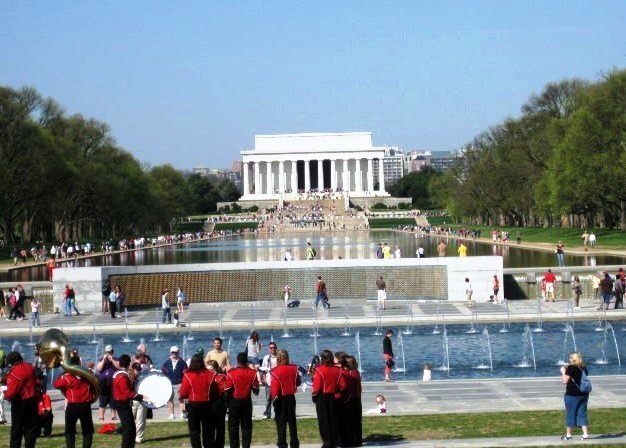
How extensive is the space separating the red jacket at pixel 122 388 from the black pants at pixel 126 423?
5 centimetres

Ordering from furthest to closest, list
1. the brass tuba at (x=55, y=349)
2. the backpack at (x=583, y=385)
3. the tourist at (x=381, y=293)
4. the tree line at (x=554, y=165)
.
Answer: the tree line at (x=554, y=165) → the tourist at (x=381, y=293) → the backpack at (x=583, y=385) → the brass tuba at (x=55, y=349)

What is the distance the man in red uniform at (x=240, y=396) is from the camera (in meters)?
13.5

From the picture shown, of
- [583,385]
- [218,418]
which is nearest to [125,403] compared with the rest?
[218,418]

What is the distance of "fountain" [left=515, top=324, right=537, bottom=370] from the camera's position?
23.6m

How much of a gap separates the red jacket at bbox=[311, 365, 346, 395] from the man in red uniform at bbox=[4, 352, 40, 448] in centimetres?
321

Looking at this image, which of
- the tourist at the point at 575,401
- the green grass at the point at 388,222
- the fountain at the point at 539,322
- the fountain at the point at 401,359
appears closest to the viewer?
the tourist at the point at 575,401

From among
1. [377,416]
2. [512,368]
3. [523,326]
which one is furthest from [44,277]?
[377,416]

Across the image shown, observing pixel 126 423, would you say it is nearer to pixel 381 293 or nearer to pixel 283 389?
pixel 283 389

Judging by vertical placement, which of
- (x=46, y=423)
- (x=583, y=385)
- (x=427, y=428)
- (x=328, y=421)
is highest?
(x=583, y=385)

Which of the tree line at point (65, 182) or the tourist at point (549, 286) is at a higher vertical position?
the tree line at point (65, 182)

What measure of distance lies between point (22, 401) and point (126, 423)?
1200 millimetres

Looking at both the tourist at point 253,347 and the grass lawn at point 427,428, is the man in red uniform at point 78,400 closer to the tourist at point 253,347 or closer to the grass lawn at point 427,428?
the grass lawn at point 427,428

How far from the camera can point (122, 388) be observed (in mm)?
13484

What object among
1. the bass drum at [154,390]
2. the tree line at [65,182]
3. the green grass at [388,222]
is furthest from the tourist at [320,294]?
the green grass at [388,222]
